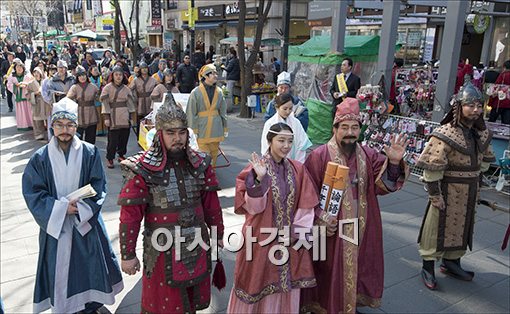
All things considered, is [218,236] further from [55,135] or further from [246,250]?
[55,135]

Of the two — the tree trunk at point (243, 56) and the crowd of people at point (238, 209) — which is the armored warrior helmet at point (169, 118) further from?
the tree trunk at point (243, 56)

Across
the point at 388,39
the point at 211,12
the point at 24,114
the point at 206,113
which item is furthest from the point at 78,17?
the point at 206,113

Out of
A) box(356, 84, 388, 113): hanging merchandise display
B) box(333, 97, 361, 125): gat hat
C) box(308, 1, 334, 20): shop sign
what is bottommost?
box(356, 84, 388, 113): hanging merchandise display

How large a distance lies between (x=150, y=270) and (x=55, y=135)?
1291mm

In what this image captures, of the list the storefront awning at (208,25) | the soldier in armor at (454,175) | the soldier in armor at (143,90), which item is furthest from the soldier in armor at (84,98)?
the storefront awning at (208,25)

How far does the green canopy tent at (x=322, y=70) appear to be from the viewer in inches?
386

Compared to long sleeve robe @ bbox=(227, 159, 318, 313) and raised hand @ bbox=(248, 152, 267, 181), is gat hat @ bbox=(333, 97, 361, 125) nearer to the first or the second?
long sleeve robe @ bbox=(227, 159, 318, 313)

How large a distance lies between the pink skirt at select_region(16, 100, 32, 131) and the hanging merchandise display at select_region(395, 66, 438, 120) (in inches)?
353

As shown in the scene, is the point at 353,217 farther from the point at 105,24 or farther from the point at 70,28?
the point at 70,28

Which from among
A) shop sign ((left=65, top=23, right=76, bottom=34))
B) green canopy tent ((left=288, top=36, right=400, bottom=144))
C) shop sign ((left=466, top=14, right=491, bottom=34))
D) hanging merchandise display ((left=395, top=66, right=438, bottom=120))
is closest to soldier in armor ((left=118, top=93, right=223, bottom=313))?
green canopy tent ((left=288, top=36, right=400, bottom=144))

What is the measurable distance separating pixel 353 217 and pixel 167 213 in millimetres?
1368

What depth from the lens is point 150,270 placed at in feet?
9.45

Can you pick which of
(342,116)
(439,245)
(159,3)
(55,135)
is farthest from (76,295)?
(159,3)

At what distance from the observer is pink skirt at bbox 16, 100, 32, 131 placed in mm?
10594
